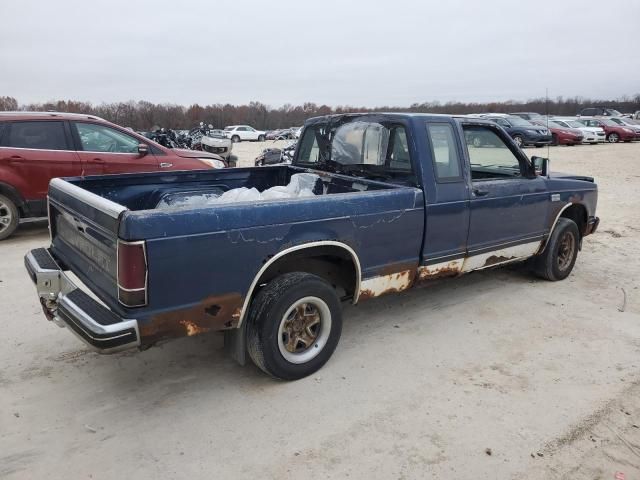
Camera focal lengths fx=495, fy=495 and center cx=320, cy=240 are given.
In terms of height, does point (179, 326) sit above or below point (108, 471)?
above

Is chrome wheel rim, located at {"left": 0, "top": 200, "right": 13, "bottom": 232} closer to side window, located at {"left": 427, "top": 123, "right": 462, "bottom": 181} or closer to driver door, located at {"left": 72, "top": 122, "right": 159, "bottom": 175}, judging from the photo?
driver door, located at {"left": 72, "top": 122, "right": 159, "bottom": 175}

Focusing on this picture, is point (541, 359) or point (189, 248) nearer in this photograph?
point (189, 248)

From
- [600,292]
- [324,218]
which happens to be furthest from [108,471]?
[600,292]

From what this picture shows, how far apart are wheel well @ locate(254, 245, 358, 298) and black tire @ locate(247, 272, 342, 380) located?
105 millimetres

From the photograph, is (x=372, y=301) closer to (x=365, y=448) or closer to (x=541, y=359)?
(x=541, y=359)

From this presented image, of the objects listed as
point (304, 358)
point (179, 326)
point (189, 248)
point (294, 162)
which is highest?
point (294, 162)

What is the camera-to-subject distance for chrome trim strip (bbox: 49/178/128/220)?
271cm

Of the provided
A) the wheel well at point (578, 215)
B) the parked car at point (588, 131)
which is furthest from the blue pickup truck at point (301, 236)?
the parked car at point (588, 131)

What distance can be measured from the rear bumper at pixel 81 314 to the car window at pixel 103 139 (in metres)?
4.54

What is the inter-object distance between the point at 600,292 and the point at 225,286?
14.0ft

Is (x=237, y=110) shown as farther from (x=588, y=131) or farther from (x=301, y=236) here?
(x=301, y=236)

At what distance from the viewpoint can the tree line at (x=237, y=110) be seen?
44438mm

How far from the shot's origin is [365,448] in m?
2.79

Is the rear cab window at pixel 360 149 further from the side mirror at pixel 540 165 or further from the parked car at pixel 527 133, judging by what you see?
the parked car at pixel 527 133
